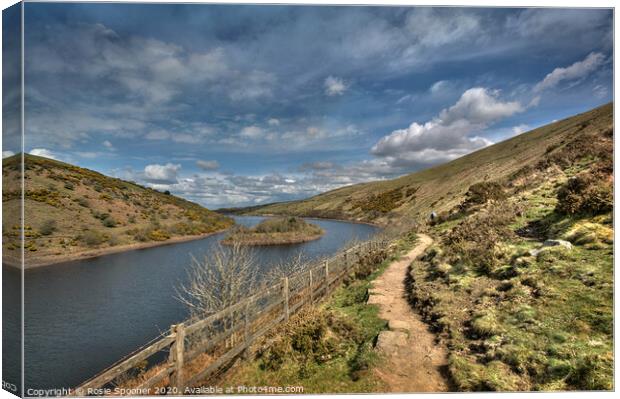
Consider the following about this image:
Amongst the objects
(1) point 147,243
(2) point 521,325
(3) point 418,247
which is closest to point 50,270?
(1) point 147,243

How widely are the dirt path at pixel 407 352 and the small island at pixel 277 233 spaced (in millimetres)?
42856

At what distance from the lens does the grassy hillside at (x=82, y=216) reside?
694cm

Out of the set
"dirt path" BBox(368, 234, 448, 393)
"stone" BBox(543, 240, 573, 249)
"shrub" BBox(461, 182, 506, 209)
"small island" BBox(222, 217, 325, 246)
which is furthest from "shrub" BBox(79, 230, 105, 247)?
"stone" BBox(543, 240, 573, 249)

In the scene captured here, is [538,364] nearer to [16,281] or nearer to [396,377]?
[396,377]

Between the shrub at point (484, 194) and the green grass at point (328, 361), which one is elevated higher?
the shrub at point (484, 194)

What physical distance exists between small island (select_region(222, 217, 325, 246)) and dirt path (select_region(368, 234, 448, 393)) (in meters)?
42.9

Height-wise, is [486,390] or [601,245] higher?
[601,245]

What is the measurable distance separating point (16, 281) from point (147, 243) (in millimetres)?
43780

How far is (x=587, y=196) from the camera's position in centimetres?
1093

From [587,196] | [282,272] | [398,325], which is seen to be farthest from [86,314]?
[587,196]

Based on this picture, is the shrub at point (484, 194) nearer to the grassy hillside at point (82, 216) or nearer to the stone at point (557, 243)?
the stone at point (557, 243)

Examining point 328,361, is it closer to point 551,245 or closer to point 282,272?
point 551,245

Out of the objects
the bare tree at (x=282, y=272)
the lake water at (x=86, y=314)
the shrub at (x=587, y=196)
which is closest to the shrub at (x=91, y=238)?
the lake water at (x=86, y=314)

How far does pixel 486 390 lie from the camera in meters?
5.74
